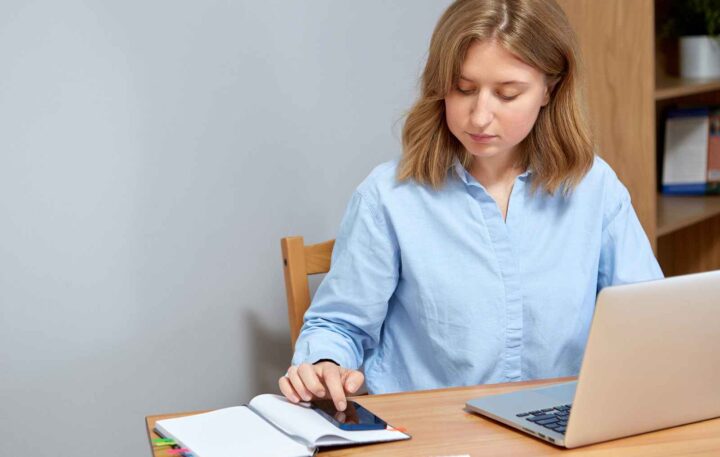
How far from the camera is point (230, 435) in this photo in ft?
3.58

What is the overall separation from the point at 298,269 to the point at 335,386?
0.50m

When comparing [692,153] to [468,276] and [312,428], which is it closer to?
[468,276]

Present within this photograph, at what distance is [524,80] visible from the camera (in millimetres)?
1381

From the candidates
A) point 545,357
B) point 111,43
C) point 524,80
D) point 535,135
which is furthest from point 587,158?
point 111,43

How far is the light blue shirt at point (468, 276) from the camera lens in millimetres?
1492

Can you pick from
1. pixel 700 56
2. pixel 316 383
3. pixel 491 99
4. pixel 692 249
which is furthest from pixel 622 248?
pixel 692 249

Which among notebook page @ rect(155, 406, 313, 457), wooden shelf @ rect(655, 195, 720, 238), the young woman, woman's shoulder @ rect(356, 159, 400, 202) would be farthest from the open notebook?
wooden shelf @ rect(655, 195, 720, 238)

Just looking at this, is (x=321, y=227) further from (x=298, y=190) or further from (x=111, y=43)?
(x=111, y=43)

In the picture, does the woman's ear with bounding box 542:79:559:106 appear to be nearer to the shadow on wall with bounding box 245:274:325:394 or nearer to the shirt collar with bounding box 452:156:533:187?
the shirt collar with bounding box 452:156:533:187

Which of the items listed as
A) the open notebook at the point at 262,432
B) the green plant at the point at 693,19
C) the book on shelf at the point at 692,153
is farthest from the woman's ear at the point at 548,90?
the book on shelf at the point at 692,153

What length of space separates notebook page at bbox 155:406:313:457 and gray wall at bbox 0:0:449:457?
53 cm

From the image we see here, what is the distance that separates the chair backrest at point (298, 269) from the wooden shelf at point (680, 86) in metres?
1.04

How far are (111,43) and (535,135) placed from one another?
71 cm

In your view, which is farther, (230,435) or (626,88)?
(626,88)
